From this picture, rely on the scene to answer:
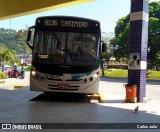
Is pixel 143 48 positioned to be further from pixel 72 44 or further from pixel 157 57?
pixel 157 57

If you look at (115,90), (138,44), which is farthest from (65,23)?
(115,90)

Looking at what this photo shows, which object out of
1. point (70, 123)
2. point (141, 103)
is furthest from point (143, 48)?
point (70, 123)

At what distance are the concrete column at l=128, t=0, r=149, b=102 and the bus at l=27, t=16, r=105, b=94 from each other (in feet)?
5.43

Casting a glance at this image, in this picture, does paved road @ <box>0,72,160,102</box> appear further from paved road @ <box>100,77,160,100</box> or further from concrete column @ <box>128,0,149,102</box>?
concrete column @ <box>128,0,149,102</box>

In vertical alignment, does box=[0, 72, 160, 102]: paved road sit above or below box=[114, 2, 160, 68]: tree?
below

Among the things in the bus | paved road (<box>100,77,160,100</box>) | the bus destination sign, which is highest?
the bus destination sign

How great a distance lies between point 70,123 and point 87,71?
14.7ft

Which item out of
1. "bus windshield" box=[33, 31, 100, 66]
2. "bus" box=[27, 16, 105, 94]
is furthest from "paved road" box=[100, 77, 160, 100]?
"bus windshield" box=[33, 31, 100, 66]

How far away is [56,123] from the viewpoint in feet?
26.0

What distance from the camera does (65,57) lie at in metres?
12.3

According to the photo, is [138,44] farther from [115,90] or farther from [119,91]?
[115,90]

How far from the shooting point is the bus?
12188 millimetres

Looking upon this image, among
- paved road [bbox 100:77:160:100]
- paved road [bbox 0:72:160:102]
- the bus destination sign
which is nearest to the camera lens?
the bus destination sign

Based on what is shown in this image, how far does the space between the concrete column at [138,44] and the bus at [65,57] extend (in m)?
1.65
